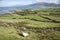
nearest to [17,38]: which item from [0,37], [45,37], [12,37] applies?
[12,37]

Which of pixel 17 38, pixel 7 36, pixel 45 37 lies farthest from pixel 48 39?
pixel 7 36

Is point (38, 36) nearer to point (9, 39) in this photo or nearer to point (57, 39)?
point (57, 39)

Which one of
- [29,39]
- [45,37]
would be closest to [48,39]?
[45,37]

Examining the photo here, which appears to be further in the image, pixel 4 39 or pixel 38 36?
pixel 38 36

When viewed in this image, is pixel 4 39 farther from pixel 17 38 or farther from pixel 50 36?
pixel 50 36

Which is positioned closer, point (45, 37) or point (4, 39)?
point (4, 39)

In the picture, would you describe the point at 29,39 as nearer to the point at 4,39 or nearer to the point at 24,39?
the point at 24,39
